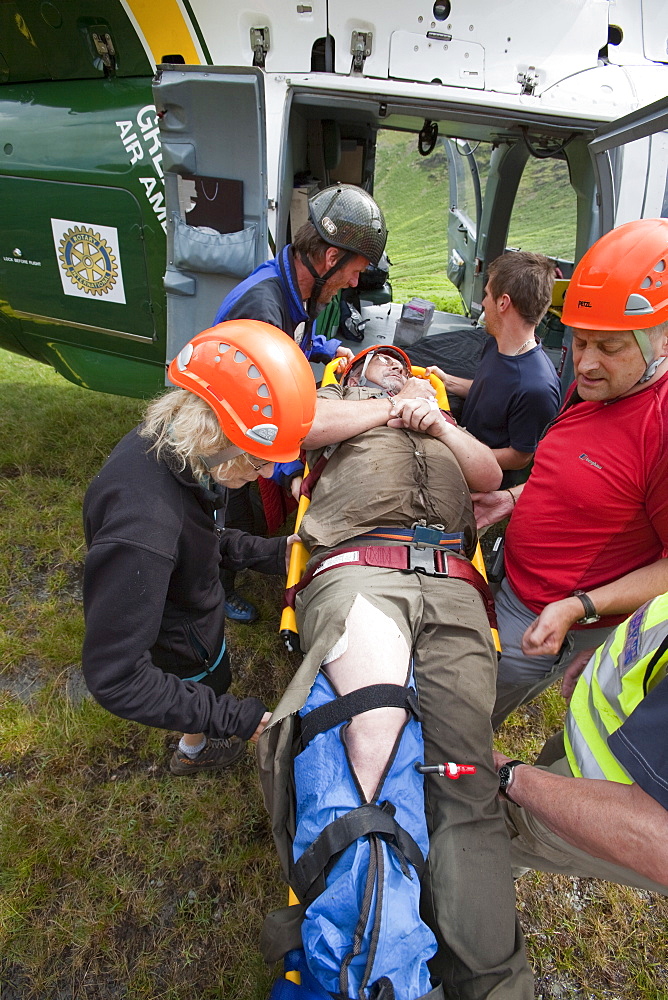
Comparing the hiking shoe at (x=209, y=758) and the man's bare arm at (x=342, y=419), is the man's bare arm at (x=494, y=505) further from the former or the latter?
the hiking shoe at (x=209, y=758)

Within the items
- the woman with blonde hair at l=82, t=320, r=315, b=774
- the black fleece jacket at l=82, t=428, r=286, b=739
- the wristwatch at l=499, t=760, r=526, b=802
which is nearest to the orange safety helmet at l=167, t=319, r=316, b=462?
the woman with blonde hair at l=82, t=320, r=315, b=774

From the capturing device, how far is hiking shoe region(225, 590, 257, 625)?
3301mm

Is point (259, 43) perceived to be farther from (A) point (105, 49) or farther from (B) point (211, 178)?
(A) point (105, 49)

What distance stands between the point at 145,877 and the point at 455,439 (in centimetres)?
222

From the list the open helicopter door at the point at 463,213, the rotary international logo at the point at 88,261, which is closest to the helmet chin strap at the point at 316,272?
the rotary international logo at the point at 88,261

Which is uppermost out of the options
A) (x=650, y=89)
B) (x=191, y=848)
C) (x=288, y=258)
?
(x=650, y=89)

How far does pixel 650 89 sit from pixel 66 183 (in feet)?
11.3

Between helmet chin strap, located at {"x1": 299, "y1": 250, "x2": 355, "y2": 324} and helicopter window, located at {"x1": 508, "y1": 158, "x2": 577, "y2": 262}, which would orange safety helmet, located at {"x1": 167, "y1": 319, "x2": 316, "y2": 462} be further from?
helicopter window, located at {"x1": 508, "y1": 158, "x2": 577, "y2": 262}

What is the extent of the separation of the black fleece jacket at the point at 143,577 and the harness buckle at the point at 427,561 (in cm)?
79

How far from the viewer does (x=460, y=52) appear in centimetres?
285

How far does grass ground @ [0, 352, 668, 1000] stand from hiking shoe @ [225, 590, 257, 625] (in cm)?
29

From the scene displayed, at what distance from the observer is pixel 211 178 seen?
2.92 metres

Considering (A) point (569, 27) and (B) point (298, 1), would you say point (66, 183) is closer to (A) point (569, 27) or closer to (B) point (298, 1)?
(B) point (298, 1)

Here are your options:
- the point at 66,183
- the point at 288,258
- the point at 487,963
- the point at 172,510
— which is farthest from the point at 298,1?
the point at 487,963
